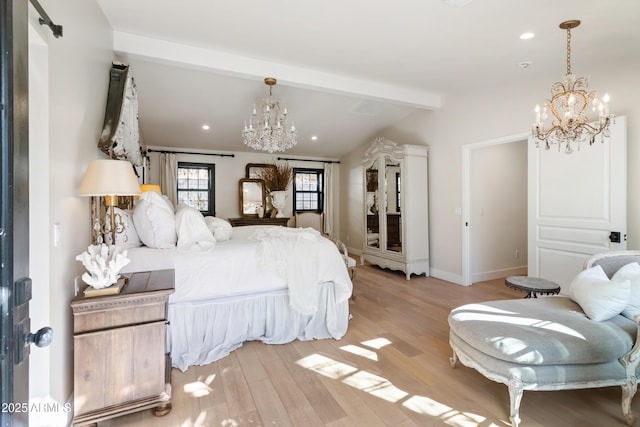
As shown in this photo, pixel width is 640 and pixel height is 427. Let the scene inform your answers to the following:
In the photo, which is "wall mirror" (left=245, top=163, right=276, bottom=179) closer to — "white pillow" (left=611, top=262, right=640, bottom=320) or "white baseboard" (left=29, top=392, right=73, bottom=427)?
"white baseboard" (left=29, top=392, right=73, bottom=427)

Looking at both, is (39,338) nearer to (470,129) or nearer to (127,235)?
(127,235)

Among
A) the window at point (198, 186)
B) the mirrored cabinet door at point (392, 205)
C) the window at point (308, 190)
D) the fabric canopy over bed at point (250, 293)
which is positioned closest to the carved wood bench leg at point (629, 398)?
the fabric canopy over bed at point (250, 293)

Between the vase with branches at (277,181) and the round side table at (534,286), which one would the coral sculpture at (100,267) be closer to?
the round side table at (534,286)

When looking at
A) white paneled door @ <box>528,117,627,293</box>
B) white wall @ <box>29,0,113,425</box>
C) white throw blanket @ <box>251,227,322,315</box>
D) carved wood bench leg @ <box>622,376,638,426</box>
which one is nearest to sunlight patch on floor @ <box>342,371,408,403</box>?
white throw blanket @ <box>251,227,322,315</box>

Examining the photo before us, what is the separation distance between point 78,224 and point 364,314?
2686mm

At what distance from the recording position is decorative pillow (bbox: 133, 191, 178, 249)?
244cm

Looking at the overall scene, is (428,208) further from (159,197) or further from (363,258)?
(159,197)

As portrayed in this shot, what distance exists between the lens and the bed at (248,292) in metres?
2.37

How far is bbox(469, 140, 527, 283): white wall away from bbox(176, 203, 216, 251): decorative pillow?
12.3 feet

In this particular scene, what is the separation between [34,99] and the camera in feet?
4.45

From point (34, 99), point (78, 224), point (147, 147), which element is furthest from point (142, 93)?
point (34, 99)

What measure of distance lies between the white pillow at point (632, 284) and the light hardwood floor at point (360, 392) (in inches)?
21.6

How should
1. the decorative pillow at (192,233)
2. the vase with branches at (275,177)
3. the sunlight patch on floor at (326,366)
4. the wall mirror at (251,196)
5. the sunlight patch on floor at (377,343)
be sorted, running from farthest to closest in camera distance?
the vase with branches at (275,177)
the wall mirror at (251,196)
the sunlight patch on floor at (377,343)
the decorative pillow at (192,233)
the sunlight patch on floor at (326,366)

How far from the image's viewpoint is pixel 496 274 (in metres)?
4.83
